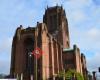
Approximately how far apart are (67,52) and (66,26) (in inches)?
1122

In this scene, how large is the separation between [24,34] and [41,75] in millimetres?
15155

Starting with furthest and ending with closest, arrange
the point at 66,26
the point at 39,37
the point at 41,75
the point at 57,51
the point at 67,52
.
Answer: the point at 66,26 → the point at 67,52 → the point at 57,51 → the point at 39,37 → the point at 41,75

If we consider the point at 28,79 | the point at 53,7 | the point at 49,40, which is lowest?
the point at 28,79

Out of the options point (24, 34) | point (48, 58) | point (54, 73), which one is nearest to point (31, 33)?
point (24, 34)

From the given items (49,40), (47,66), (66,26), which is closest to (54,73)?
(47,66)

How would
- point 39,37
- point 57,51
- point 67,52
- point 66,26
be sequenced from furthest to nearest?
point 66,26, point 67,52, point 57,51, point 39,37

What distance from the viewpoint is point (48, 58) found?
7838 centimetres

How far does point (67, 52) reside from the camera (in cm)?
9081

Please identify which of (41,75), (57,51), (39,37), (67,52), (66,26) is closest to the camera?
(41,75)

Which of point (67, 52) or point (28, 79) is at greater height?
point (67, 52)

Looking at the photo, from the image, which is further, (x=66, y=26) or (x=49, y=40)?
(x=66, y=26)

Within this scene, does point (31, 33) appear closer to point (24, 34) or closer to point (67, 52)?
point (24, 34)

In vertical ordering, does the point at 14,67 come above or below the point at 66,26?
below

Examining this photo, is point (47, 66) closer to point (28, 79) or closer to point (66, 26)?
point (28, 79)
